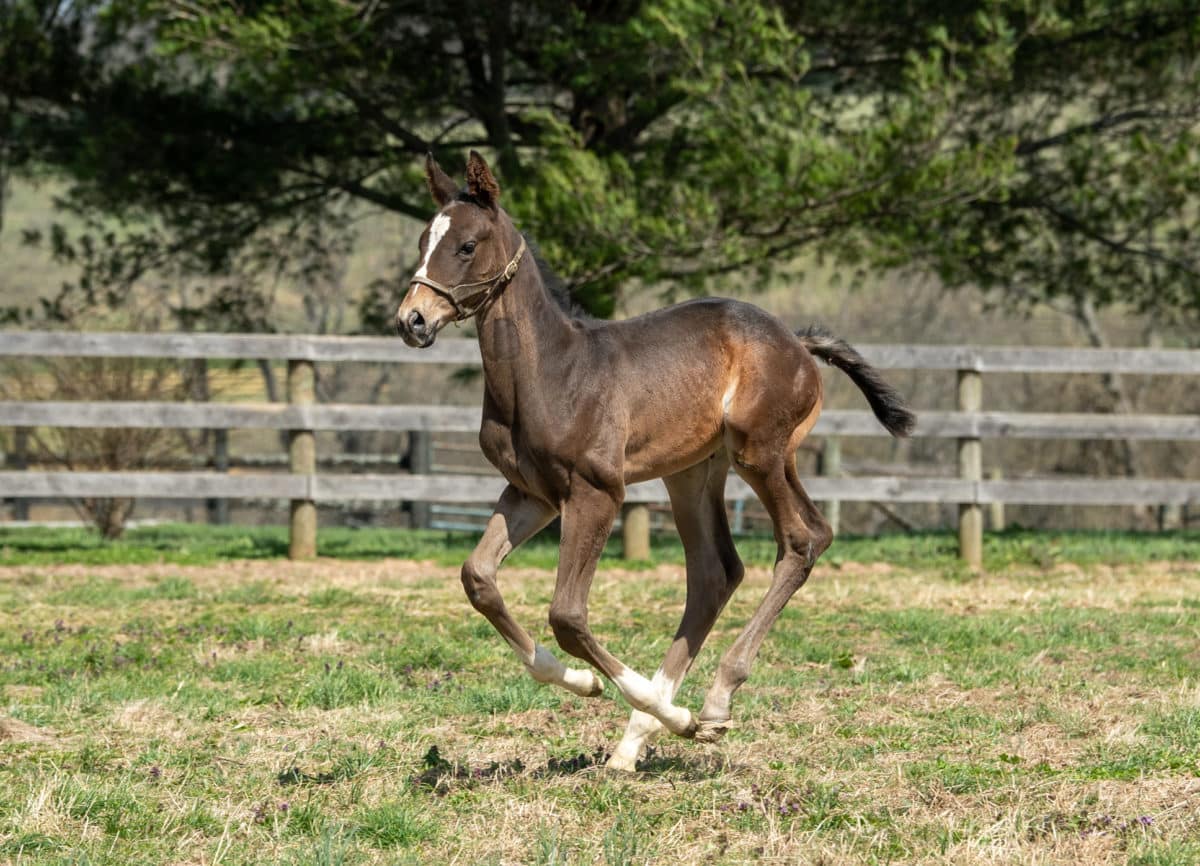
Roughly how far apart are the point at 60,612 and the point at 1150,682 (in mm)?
6013

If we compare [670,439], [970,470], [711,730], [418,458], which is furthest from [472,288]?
[418,458]

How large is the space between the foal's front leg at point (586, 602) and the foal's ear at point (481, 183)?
3.27ft

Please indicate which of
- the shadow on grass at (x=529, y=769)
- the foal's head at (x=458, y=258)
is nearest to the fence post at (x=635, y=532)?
the shadow on grass at (x=529, y=769)

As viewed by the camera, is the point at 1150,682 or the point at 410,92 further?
→ the point at 410,92

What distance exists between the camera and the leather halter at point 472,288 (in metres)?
4.47

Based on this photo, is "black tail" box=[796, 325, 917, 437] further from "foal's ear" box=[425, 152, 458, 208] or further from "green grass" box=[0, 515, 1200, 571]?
"green grass" box=[0, 515, 1200, 571]

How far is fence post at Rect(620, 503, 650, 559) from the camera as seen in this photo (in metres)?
11.2

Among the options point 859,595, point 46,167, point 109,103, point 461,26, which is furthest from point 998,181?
point 46,167

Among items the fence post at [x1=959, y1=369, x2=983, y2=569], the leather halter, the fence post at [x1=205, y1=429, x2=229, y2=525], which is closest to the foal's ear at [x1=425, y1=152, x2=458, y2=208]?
the leather halter

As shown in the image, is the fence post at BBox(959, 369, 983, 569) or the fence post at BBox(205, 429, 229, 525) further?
the fence post at BBox(205, 429, 229, 525)

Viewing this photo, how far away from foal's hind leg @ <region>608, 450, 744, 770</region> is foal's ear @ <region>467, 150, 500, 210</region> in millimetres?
1365

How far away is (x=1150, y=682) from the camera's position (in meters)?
6.04

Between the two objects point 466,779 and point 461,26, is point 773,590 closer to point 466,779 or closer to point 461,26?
point 466,779

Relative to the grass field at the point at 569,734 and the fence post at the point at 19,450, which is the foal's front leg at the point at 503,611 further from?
the fence post at the point at 19,450
